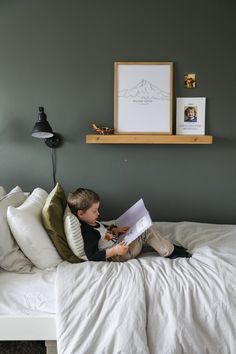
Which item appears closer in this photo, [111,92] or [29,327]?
[29,327]

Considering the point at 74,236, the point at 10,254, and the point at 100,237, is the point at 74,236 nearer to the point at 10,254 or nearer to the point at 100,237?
the point at 100,237

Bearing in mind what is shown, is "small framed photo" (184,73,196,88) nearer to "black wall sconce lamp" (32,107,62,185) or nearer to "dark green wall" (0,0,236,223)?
"dark green wall" (0,0,236,223)

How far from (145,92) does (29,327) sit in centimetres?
175

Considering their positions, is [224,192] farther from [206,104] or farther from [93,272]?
[93,272]

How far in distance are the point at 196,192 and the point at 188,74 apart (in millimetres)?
911

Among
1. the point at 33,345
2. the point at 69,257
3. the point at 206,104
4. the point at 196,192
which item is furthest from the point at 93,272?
the point at 206,104

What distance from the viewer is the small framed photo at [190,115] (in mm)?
2477

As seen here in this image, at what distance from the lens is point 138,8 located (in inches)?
95.3

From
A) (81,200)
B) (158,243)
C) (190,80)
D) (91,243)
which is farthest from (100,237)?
(190,80)

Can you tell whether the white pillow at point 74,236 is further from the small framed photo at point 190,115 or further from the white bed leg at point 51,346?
the small framed photo at point 190,115

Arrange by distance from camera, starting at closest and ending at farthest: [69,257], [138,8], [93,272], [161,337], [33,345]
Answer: [161,337]
[93,272]
[69,257]
[33,345]
[138,8]

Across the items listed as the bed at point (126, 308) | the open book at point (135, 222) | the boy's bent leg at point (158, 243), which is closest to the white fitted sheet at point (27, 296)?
the bed at point (126, 308)

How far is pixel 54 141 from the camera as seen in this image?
2.50 m

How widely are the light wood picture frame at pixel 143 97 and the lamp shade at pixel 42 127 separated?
514 millimetres
